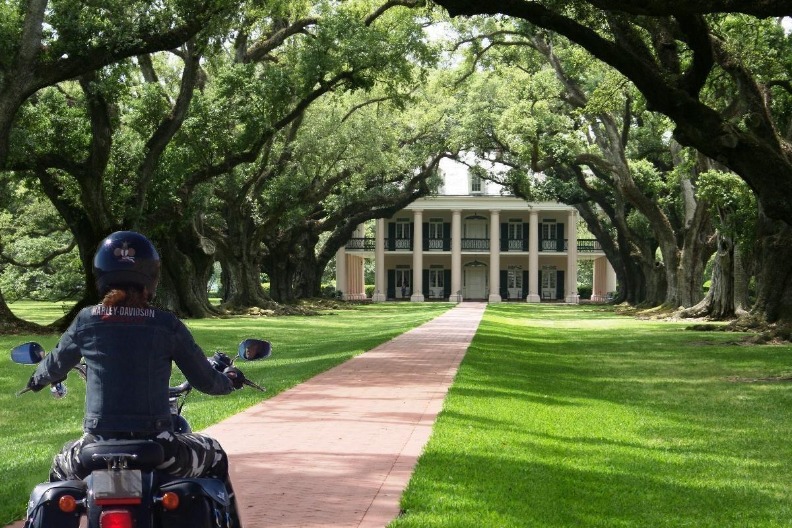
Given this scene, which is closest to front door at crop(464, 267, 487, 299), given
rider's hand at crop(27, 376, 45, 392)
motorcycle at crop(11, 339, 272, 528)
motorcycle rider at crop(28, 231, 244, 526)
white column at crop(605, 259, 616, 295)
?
white column at crop(605, 259, 616, 295)

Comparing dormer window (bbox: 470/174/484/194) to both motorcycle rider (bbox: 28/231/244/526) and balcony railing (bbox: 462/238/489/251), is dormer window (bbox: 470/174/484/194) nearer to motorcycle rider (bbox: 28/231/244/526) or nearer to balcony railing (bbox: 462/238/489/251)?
balcony railing (bbox: 462/238/489/251)

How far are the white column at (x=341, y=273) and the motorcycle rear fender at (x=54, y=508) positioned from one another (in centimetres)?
6932

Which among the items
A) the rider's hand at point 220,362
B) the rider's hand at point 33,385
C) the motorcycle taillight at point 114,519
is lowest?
the motorcycle taillight at point 114,519

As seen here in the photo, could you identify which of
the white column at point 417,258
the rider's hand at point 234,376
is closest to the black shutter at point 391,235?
the white column at point 417,258

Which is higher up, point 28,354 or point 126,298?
point 126,298

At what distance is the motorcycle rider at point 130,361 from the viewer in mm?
4160

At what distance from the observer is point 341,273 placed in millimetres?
74500

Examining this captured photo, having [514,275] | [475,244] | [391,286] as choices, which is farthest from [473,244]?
[391,286]

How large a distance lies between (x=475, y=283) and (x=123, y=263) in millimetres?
72070

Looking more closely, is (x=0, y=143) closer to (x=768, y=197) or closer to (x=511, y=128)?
(x=768, y=197)

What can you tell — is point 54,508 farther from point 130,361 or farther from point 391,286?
point 391,286

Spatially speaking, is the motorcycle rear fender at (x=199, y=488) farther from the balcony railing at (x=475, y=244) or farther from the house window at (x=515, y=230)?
the house window at (x=515, y=230)

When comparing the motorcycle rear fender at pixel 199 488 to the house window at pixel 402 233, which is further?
the house window at pixel 402 233

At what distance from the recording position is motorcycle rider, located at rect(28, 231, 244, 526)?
4160 mm
